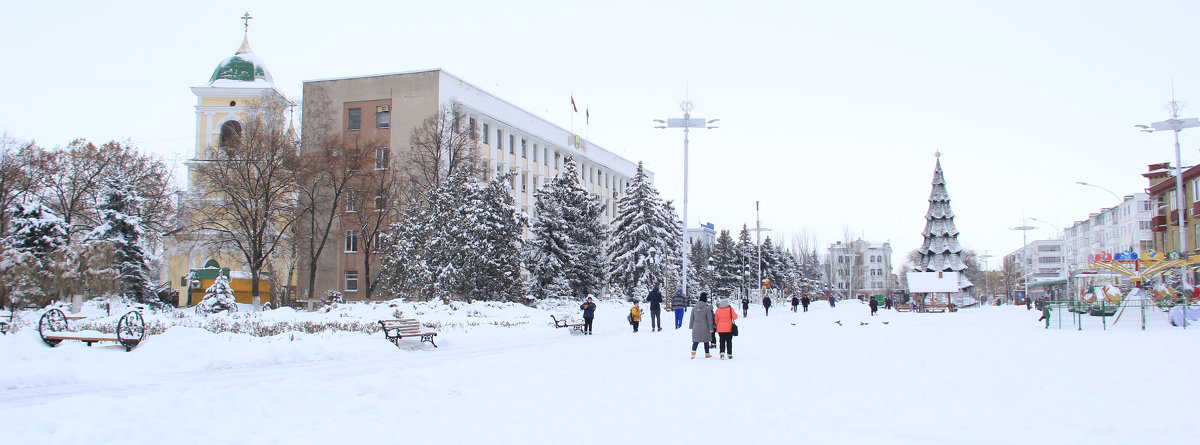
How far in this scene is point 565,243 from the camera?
1880 inches

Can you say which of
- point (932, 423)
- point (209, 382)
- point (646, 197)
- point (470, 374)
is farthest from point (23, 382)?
point (646, 197)

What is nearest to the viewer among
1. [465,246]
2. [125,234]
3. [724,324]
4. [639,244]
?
[724,324]

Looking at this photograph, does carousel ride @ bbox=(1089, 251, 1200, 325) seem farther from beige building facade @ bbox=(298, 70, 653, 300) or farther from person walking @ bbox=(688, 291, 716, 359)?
beige building facade @ bbox=(298, 70, 653, 300)

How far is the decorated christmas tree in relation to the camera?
6094cm

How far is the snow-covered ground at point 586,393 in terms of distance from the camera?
26.3 ft

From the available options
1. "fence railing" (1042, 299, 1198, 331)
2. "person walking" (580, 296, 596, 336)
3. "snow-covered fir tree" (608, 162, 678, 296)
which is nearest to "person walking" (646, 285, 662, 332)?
"person walking" (580, 296, 596, 336)

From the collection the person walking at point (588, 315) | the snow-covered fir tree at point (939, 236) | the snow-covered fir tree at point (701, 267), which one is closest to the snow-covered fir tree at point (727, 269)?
the snow-covered fir tree at point (701, 267)

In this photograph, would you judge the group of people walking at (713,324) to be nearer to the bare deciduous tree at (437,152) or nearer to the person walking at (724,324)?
the person walking at (724,324)

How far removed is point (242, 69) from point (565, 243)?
28805mm

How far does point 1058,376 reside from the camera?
1280 centimetres

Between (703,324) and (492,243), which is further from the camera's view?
(492,243)

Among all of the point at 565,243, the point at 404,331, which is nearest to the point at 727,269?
the point at 565,243

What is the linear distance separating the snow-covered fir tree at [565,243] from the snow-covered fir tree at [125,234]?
19.3m

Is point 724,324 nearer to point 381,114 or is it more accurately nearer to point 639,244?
point 639,244
